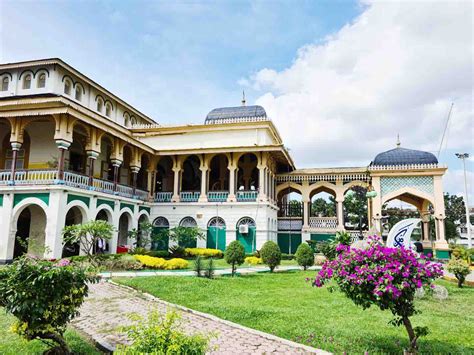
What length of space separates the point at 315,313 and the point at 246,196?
1259 centimetres

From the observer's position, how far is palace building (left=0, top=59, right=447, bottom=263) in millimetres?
13836

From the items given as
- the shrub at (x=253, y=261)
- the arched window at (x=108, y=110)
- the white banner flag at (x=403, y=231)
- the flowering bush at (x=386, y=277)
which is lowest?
the shrub at (x=253, y=261)

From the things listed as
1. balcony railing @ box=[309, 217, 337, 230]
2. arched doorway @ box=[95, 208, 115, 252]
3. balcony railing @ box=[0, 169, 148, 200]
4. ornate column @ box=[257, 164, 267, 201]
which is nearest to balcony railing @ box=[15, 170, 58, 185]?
balcony railing @ box=[0, 169, 148, 200]

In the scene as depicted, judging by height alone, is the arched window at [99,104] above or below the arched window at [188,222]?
above

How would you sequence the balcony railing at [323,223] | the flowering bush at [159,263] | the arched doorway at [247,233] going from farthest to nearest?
the balcony railing at [323,223], the arched doorway at [247,233], the flowering bush at [159,263]

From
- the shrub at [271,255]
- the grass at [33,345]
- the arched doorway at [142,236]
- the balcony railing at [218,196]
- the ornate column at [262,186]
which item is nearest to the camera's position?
the grass at [33,345]

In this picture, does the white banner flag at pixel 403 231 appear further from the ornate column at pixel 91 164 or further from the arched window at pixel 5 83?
the arched window at pixel 5 83

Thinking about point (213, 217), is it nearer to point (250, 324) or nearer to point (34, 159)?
point (34, 159)

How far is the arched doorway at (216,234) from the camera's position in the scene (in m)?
19.0

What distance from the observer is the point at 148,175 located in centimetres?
2092

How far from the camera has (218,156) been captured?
23109mm

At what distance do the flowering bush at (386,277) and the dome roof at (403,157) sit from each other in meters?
17.7

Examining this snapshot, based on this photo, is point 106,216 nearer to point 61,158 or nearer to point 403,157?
point 61,158

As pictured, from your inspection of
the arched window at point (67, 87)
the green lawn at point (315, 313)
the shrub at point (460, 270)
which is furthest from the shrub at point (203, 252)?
the arched window at point (67, 87)
